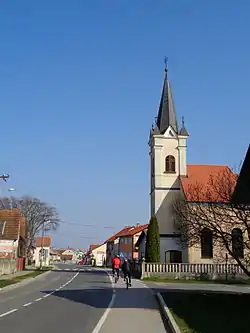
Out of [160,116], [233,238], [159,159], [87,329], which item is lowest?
[87,329]

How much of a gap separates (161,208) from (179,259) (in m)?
6.14

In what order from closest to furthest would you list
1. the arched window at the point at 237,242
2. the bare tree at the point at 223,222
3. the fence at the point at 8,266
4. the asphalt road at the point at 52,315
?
the asphalt road at the point at 52,315, the bare tree at the point at 223,222, the arched window at the point at 237,242, the fence at the point at 8,266

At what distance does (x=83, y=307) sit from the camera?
17297 mm

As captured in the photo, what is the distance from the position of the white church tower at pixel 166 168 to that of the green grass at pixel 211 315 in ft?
115

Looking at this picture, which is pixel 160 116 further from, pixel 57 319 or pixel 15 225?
pixel 57 319

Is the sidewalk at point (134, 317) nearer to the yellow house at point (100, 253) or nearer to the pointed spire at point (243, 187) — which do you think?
the pointed spire at point (243, 187)

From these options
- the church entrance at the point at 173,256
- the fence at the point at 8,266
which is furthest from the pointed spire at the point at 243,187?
the church entrance at the point at 173,256

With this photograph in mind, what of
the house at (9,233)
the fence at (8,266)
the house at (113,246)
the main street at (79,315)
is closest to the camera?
the main street at (79,315)

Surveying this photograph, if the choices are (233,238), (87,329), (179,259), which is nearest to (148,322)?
(87,329)

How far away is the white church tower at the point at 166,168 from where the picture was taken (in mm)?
54219

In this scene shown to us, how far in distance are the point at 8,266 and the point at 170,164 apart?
72.4 ft

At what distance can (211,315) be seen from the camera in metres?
13.7

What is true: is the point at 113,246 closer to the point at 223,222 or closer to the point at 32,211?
the point at 32,211

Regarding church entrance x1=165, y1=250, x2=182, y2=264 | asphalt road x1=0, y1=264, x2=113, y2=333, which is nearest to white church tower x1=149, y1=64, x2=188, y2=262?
church entrance x1=165, y1=250, x2=182, y2=264
